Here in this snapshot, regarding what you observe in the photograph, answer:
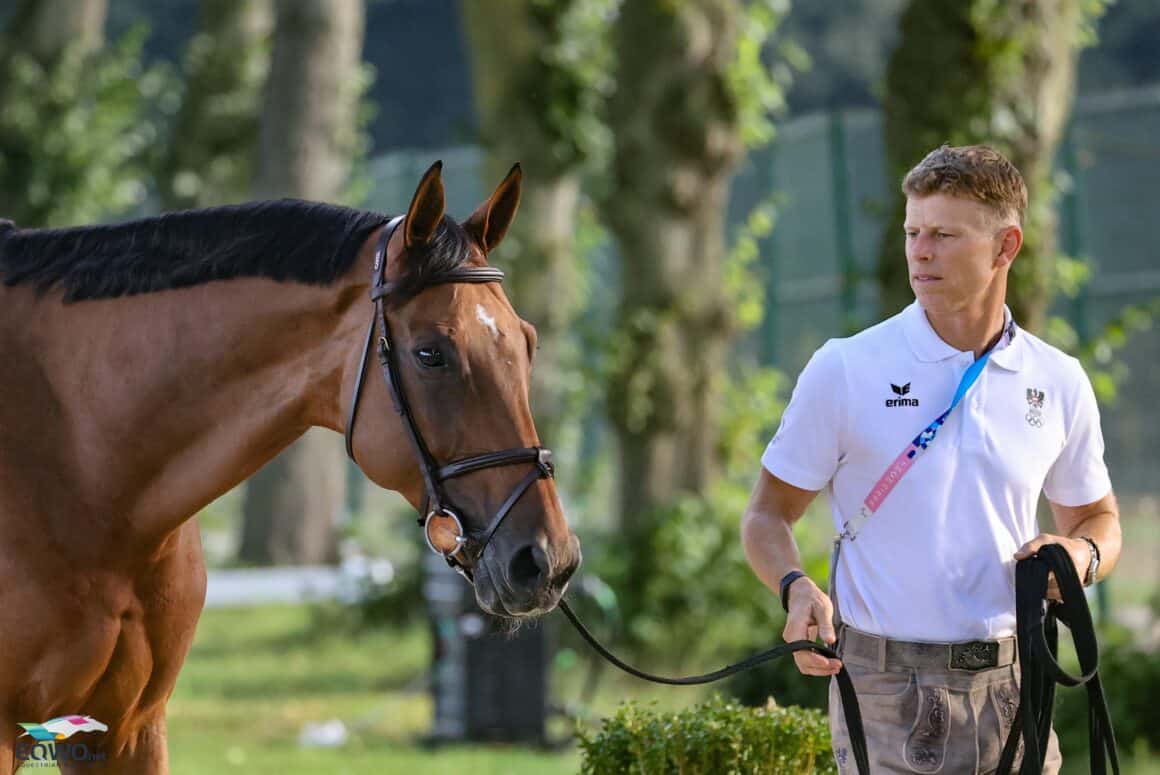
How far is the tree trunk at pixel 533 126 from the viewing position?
10203 mm

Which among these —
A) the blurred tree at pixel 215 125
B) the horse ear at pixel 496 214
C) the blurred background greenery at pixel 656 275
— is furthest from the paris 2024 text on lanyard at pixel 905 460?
the blurred tree at pixel 215 125

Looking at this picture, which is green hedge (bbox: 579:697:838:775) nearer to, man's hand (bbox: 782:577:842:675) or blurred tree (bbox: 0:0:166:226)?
man's hand (bbox: 782:577:842:675)

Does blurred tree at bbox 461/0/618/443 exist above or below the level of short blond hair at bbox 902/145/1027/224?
above

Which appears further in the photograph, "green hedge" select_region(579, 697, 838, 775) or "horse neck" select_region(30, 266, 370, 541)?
"green hedge" select_region(579, 697, 838, 775)

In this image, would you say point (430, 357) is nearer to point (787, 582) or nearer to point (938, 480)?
point (787, 582)

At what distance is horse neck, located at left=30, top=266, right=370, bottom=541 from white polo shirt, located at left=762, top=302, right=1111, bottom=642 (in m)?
0.98

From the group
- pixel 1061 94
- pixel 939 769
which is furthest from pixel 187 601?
Answer: pixel 1061 94

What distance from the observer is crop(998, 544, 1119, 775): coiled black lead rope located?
2.93 meters

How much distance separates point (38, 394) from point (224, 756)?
4749 millimetres

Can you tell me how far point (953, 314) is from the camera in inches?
125

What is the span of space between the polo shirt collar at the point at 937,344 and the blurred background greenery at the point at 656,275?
8.24 feet

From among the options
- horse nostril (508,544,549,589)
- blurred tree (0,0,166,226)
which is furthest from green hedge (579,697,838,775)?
blurred tree (0,0,166,226)

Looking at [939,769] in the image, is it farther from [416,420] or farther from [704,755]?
[416,420]

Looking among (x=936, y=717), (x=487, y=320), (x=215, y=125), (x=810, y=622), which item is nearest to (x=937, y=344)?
(x=810, y=622)
